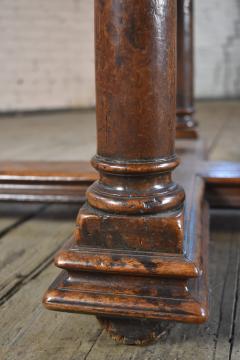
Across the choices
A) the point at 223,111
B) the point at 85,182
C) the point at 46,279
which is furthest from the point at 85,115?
the point at 46,279

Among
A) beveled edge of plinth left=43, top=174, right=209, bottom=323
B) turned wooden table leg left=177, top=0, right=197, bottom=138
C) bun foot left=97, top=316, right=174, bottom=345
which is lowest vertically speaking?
bun foot left=97, top=316, right=174, bottom=345

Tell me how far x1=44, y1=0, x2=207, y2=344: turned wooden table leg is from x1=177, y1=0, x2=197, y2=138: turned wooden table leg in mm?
1025

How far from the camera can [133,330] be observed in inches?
27.3

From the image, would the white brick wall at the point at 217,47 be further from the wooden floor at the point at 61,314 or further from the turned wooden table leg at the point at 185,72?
the wooden floor at the point at 61,314

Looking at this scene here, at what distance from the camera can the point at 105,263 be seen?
0.68m

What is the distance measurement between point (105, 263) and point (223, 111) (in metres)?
3.70

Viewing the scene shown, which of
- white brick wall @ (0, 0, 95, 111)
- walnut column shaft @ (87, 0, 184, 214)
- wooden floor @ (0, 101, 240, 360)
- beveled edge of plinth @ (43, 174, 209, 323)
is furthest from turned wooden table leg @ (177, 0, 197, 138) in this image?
white brick wall @ (0, 0, 95, 111)

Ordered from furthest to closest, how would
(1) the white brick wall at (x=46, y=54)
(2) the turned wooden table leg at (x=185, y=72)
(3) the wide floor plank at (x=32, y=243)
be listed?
(1) the white brick wall at (x=46, y=54)
(2) the turned wooden table leg at (x=185, y=72)
(3) the wide floor plank at (x=32, y=243)

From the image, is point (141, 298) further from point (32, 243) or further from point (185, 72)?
point (185, 72)

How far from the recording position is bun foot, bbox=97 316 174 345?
69 cm

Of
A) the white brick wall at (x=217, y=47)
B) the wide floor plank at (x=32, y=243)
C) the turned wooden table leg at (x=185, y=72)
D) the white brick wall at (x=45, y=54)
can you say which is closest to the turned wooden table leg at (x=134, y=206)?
the wide floor plank at (x=32, y=243)

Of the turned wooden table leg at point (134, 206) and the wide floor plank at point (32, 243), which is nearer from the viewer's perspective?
the turned wooden table leg at point (134, 206)

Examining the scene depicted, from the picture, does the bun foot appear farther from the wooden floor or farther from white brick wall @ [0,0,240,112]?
white brick wall @ [0,0,240,112]

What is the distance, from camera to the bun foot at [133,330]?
2.26 feet
